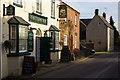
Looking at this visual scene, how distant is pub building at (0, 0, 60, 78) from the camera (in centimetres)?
1143

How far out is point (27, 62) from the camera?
12.4 metres

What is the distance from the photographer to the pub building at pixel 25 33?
450 inches

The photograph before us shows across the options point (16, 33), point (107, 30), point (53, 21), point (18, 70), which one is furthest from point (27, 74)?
point (107, 30)

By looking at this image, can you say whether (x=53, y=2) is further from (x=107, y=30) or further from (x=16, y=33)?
(x=107, y=30)

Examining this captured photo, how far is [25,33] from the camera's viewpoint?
13.0 metres

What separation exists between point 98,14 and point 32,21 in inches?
1354

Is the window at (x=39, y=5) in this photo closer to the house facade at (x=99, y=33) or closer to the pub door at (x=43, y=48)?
the pub door at (x=43, y=48)

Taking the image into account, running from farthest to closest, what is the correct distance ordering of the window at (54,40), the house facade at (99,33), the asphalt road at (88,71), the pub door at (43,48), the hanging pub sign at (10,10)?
the house facade at (99,33)
the window at (54,40)
the pub door at (43,48)
the asphalt road at (88,71)
the hanging pub sign at (10,10)

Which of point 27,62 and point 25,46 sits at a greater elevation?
point 25,46

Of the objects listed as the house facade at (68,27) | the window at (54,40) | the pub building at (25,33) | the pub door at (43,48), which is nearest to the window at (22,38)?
the pub building at (25,33)

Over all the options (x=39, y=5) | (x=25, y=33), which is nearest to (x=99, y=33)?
(x=39, y=5)

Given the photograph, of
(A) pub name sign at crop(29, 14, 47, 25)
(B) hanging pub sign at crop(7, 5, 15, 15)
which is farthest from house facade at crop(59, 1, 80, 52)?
(B) hanging pub sign at crop(7, 5, 15, 15)

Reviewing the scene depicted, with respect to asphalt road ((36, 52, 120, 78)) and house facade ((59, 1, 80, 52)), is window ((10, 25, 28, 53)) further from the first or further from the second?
house facade ((59, 1, 80, 52))

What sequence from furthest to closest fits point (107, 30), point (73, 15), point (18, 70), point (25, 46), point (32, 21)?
1. point (107, 30)
2. point (73, 15)
3. point (32, 21)
4. point (25, 46)
5. point (18, 70)
